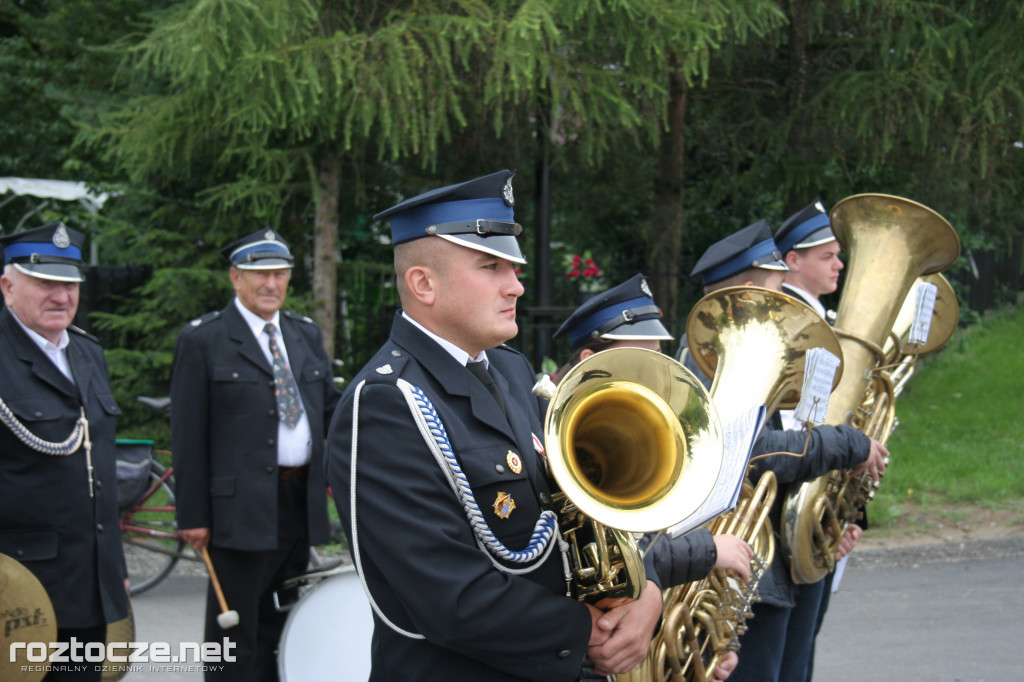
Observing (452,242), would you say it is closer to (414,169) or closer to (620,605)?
(620,605)

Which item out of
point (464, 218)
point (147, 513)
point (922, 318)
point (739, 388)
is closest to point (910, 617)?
point (922, 318)

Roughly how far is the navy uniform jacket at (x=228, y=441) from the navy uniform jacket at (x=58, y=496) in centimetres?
38

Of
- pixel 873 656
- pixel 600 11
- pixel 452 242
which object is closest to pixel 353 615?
pixel 452 242

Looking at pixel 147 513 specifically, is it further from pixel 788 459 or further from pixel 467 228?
pixel 467 228

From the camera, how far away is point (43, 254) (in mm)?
3584

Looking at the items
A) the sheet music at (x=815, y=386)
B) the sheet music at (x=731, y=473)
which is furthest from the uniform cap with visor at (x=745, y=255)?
the sheet music at (x=731, y=473)

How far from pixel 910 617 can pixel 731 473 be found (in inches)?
152

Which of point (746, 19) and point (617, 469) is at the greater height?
point (746, 19)

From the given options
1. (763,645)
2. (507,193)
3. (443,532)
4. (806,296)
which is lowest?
(763,645)

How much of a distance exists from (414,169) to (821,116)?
338 cm

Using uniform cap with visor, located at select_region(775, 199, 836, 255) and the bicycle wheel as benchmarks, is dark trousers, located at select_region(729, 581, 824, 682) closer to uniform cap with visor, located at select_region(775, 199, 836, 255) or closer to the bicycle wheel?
uniform cap with visor, located at select_region(775, 199, 836, 255)

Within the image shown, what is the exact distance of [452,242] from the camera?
6.78 ft

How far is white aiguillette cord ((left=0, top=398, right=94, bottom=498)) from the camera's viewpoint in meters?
3.30

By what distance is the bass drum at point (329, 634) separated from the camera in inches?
146
